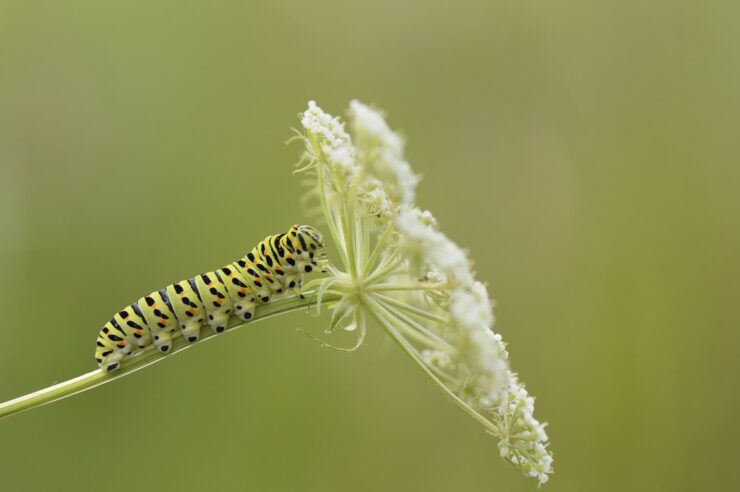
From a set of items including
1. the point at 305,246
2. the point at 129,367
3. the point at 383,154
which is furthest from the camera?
the point at 305,246

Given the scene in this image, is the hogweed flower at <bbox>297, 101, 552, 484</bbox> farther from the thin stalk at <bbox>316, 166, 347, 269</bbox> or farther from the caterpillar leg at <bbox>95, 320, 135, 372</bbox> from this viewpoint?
the caterpillar leg at <bbox>95, 320, 135, 372</bbox>

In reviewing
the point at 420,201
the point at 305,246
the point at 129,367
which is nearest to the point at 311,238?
the point at 305,246

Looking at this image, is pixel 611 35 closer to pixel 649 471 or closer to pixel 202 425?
pixel 649 471

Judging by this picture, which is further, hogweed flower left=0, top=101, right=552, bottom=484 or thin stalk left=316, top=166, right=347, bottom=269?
thin stalk left=316, top=166, right=347, bottom=269

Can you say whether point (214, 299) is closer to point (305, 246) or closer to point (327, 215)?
point (305, 246)

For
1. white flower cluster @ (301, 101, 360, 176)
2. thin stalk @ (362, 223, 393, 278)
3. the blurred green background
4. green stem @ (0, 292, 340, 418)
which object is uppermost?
the blurred green background

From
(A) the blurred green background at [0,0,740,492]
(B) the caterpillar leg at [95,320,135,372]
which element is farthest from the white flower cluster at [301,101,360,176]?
(A) the blurred green background at [0,0,740,492]

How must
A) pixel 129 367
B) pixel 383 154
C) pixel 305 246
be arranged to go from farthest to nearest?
pixel 305 246, pixel 129 367, pixel 383 154
